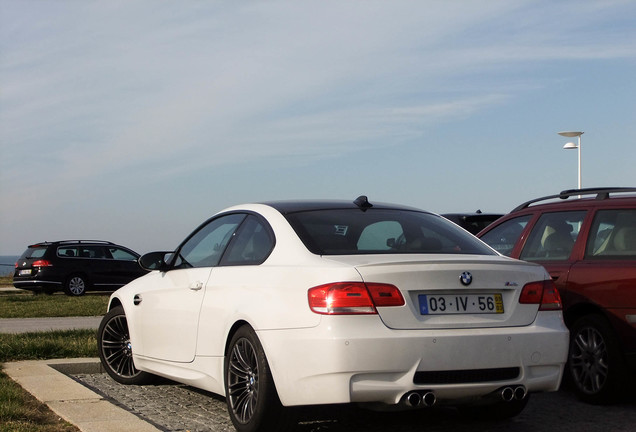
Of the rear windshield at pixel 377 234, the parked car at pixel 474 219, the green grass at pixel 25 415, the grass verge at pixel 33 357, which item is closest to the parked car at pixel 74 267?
the parked car at pixel 474 219

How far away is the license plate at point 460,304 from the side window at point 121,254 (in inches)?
944

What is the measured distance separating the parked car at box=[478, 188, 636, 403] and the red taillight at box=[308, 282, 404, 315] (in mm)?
2763

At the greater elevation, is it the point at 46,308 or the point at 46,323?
the point at 46,323

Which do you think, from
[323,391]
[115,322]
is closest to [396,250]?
[323,391]

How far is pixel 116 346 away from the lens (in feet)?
27.7

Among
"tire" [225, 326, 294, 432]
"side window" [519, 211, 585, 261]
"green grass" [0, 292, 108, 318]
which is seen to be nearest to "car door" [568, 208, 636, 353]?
"side window" [519, 211, 585, 261]

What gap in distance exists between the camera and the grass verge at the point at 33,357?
607 cm

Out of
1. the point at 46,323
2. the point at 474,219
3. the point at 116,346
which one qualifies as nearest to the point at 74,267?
the point at 46,323

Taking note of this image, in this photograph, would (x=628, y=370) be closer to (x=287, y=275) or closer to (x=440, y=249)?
(x=440, y=249)

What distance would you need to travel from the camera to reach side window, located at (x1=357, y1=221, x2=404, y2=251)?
608 cm

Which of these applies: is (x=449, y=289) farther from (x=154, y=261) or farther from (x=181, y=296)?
(x=154, y=261)

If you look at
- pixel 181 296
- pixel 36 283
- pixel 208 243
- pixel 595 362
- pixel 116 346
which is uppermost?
pixel 208 243

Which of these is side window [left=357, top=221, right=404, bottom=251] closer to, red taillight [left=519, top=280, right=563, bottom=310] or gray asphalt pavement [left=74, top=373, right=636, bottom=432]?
red taillight [left=519, top=280, right=563, bottom=310]

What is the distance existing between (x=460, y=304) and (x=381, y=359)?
648 millimetres
